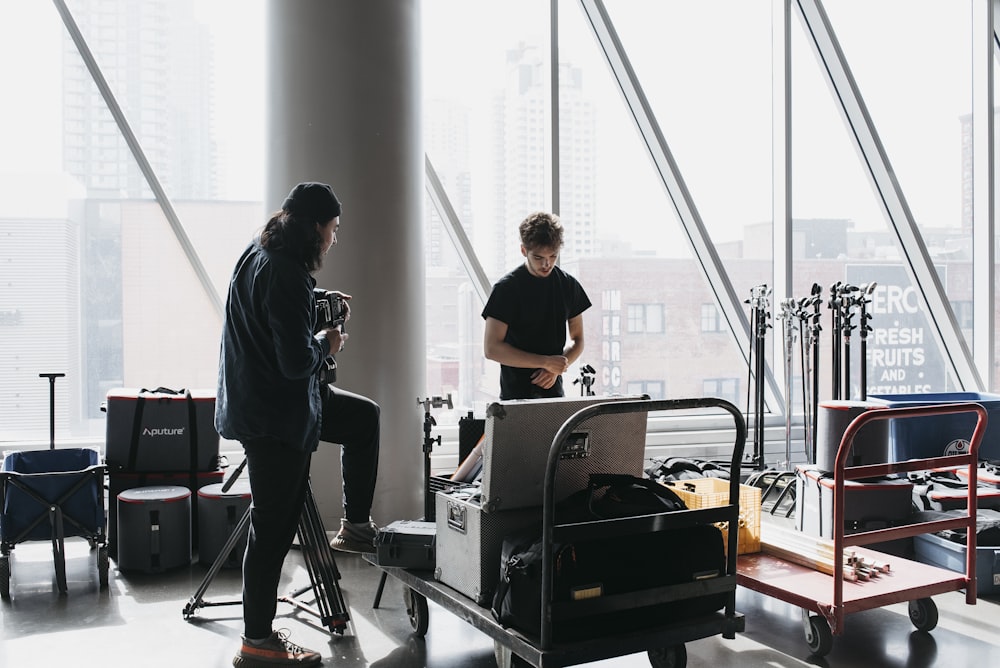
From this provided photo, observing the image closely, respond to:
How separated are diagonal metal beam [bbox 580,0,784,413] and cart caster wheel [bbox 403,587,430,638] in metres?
3.57

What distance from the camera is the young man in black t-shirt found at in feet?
11.6

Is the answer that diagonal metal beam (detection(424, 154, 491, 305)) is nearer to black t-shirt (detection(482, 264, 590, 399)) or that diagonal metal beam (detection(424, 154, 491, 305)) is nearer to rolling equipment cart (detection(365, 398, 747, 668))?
black t-shirt (detection(482, 264, 590, 399))

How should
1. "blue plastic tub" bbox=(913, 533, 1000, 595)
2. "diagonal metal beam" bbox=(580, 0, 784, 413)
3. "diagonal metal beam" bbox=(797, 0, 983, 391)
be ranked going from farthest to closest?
1. "diagonal metal beam" bbox=(797, 0, 983, 391)
2. "diagonal metal beam" bbox=(580, 0, 784, 413)
3. "blue plastic tub" bbox=(913, 533, 1000, 595)

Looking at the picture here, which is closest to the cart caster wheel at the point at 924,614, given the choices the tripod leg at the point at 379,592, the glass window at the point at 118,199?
the tripod leg at the point at 379,592

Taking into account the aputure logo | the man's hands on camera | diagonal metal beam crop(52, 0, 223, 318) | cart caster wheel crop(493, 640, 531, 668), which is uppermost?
diagonal metal beam crop(52, 0, 223, 318)

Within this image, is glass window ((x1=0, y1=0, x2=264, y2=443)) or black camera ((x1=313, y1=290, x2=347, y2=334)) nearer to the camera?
black camera ((x1=313, y1=290, x2=347, y2=334))

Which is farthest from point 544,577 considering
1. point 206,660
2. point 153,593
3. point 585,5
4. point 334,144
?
point 585,5

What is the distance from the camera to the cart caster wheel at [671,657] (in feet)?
8.71

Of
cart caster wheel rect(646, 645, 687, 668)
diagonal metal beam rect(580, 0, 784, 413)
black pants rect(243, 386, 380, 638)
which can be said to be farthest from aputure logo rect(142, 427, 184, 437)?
diagonal metal beam rect(580, 0, 784, 413)

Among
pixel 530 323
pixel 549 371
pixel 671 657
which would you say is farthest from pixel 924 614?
pixel 530 323

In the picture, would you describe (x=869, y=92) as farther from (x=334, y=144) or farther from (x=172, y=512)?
(x=172, y=512)

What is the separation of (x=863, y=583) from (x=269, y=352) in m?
2.17

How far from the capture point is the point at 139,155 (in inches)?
204

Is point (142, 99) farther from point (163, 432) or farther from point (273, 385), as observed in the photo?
point (273, 385)
